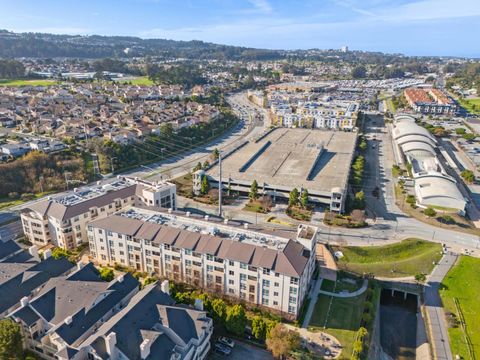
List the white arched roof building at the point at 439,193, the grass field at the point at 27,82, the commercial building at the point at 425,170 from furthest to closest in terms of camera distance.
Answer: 1. the grass field at the point at 27,82
2. the commercial building at the point at 425,170
3. the white arched roof building at the point at 439,193

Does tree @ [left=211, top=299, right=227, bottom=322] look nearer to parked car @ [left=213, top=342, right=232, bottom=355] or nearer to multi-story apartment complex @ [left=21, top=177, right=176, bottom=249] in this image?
parked car @ [left=213, top=342, right=232, bottom=355]

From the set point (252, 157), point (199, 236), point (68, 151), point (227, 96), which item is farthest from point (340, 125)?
point (199, 236)

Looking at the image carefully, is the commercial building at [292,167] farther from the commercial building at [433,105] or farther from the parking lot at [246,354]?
the commercial building at [433,105]

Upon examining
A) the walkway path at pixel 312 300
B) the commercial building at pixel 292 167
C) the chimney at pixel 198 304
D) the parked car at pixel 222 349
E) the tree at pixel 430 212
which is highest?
the chimney at pixel 198 304

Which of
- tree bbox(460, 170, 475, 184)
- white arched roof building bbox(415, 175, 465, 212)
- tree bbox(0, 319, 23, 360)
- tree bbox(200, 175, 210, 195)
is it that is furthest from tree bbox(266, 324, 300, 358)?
tree bbox(460, 170, 475, 184)

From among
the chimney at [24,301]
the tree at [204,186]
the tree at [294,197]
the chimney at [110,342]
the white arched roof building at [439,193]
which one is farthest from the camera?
the tree at [204,186]

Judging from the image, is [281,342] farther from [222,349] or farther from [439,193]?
[439,193]

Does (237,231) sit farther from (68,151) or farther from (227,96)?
(227,96)

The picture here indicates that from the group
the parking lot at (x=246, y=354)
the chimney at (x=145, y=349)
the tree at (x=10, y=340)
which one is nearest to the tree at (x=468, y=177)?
the parking lot at (x=246, y=354)
